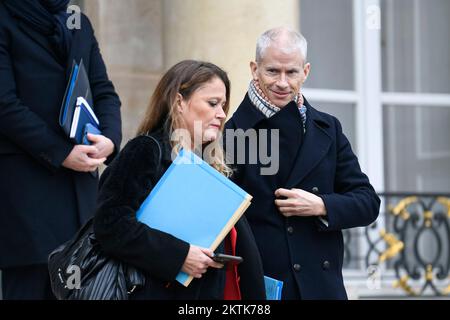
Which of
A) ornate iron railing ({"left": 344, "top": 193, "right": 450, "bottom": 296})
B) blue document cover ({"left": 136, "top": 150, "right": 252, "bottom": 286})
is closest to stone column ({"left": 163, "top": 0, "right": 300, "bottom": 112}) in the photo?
ornate iron railing ({"left": 344, "top": 193, "right": 450, "bottom": 296})

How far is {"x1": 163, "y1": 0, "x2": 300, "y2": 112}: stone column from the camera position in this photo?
24.4ft

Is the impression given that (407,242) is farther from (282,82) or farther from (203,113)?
(203,113)

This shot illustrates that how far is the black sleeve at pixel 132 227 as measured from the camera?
11.7 ft

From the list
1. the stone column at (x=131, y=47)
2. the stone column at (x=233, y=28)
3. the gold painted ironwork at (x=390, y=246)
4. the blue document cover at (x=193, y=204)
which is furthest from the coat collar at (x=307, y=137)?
the gold painted ironwork at (x=390, y=246)

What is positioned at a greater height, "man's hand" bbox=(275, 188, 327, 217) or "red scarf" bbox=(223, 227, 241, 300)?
"man's hand" bbox=(275, 188, 327, 217)

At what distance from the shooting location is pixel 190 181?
12.1ft

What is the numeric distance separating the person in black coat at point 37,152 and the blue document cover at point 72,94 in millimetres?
95

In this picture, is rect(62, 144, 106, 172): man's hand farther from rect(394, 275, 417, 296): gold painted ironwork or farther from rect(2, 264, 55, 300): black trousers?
rect(394, 275, 417, 296): gold painted ironwork

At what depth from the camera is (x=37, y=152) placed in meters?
4.68

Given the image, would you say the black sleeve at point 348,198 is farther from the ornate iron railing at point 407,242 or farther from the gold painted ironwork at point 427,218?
the gold painted ironwork at point 427,218

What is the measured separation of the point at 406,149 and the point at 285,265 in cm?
578

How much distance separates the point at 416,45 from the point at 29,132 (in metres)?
5.95

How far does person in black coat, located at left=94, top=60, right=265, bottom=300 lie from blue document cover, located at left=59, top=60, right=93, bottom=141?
78cm
